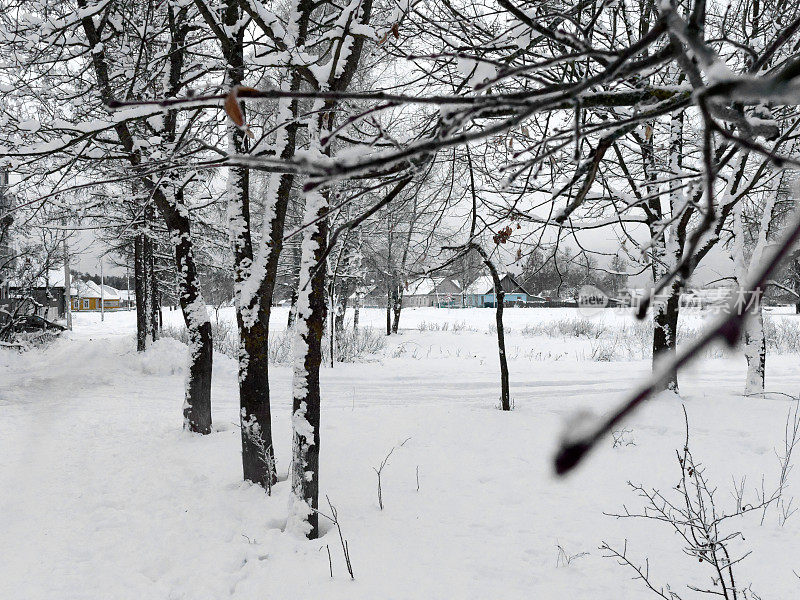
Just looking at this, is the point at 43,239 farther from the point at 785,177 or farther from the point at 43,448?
Result: the point at 785,177

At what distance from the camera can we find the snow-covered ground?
3.39m

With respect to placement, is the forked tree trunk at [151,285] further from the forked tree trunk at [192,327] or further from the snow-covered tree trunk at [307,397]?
the snow-covered tree trunk at [307,397]

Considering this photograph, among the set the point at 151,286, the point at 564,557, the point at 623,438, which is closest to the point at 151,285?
the point at 151,286

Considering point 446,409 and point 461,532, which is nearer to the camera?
point 461,532

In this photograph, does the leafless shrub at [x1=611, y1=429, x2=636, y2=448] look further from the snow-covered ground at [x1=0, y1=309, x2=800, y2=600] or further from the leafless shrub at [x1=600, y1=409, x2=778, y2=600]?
the leafless shrub at [x1=600, y1=409, x2=778, y2=600]

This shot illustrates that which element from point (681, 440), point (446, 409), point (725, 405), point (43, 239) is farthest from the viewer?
point (43, 239)

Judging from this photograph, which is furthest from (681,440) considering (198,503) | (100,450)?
(100,450)

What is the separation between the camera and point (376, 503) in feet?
14.4

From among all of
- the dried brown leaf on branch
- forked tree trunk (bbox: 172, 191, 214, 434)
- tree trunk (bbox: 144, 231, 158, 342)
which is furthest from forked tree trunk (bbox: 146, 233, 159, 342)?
the dried brown leaf on branch

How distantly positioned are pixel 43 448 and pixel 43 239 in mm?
7627

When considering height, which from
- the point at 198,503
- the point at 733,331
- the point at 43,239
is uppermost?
the point at 43,239

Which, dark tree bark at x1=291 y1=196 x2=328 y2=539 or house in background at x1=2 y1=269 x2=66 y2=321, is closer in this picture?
dark tree bark at x1=291 y1=196 x2=328 y2=539

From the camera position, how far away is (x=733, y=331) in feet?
0.98

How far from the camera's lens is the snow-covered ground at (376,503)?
3.39m
